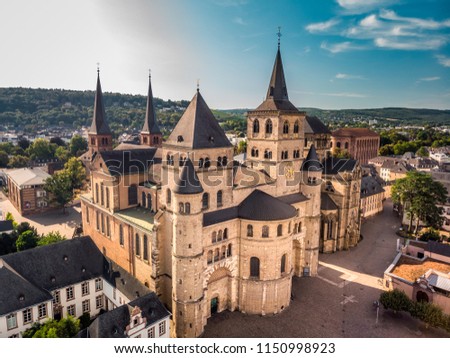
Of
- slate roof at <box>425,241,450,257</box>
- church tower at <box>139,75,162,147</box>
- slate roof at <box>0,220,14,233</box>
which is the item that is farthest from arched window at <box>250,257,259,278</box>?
slate roof at <box>0,220,14,233</box>

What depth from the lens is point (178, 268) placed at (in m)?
33.1

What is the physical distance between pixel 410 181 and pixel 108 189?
5429 centimetres

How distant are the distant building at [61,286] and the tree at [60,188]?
122ft

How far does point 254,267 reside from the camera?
38125 millimetres

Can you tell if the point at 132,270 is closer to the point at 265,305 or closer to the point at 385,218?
the point at 265,305

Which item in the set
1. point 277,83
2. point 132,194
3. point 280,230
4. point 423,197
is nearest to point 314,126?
point 277,83

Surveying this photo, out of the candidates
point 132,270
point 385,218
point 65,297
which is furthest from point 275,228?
point 385,218

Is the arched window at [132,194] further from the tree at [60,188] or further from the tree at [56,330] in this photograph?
the tree at [60,188]

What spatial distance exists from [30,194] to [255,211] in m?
59.8

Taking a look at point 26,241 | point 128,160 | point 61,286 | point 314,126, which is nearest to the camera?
point 61,286

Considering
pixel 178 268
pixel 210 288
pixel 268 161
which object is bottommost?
pixel 210 288

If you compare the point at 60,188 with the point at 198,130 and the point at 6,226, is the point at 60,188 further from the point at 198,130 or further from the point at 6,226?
the point at 198,130

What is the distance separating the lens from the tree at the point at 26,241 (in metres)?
45.6

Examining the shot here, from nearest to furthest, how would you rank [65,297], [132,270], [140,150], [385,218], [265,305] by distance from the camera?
[65,297] < [265,305] < [132,270] < [140,150] < [385,218]
